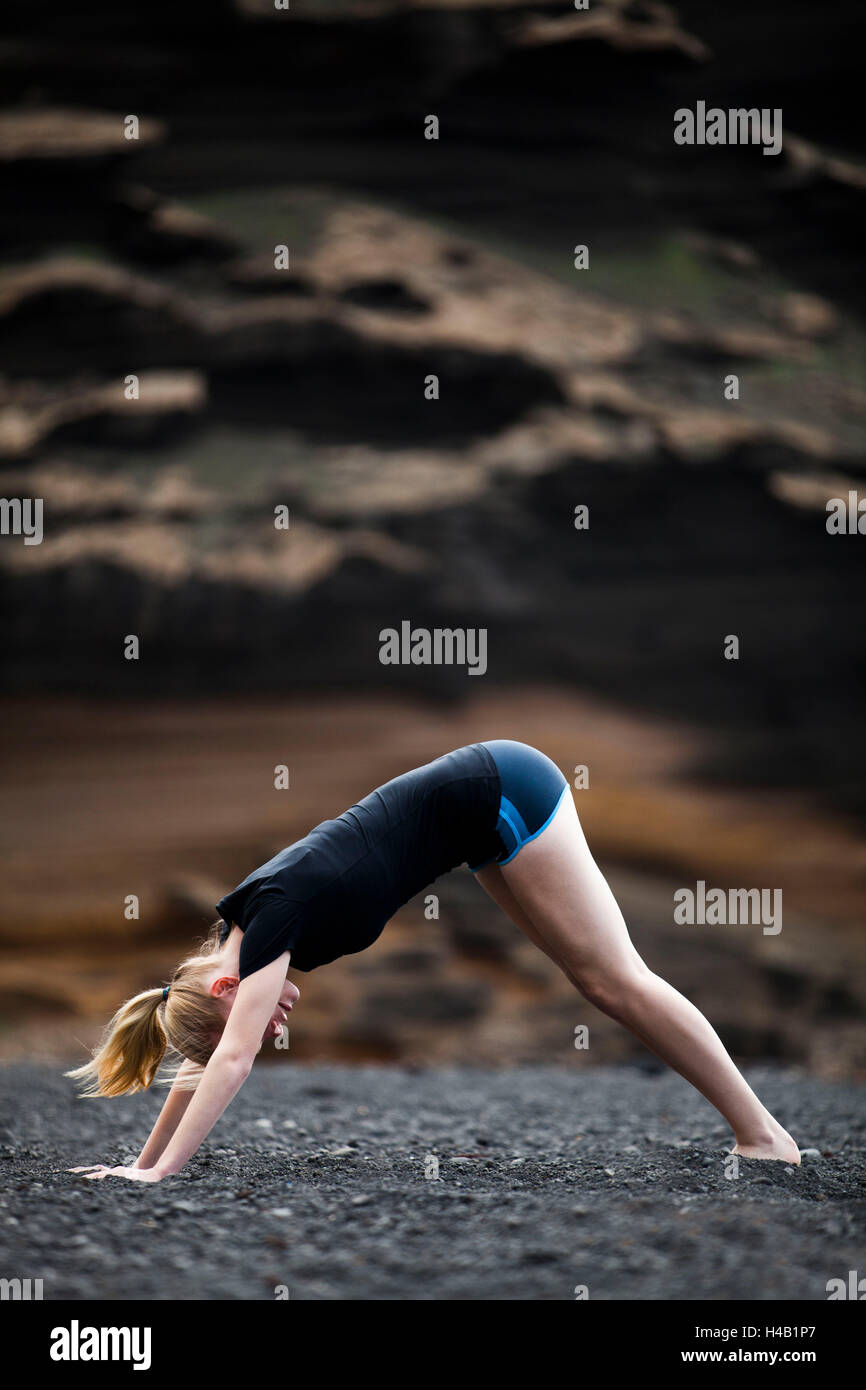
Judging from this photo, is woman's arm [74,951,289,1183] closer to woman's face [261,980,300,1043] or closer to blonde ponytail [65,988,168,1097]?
woman's face [261,980,300,1043]

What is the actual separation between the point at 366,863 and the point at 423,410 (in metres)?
8.35

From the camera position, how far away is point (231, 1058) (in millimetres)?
2980

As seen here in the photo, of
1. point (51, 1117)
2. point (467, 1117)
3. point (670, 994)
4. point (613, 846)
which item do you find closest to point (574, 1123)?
point (467, 1117)

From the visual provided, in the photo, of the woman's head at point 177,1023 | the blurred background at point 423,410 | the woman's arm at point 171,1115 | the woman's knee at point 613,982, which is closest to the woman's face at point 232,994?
the woman's head at point 177,1023

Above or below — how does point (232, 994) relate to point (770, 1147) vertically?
above

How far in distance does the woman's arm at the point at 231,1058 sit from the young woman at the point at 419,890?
0.02 metres

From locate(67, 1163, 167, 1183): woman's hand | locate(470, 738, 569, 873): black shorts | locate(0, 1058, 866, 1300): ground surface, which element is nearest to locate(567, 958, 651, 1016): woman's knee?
locate(470, 738, 569, 873): black shorts

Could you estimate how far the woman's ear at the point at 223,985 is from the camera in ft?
10.3

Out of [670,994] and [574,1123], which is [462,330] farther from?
[670,994]

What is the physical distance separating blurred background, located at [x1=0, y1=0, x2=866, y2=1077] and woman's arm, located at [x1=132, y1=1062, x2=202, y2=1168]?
22.1 feet

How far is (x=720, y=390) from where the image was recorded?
1076cm

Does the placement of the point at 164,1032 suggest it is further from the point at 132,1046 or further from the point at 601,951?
the point at 601,951

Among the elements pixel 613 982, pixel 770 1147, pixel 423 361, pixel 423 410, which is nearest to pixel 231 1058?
pixel 613 982

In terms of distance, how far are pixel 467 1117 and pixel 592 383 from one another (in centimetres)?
741
